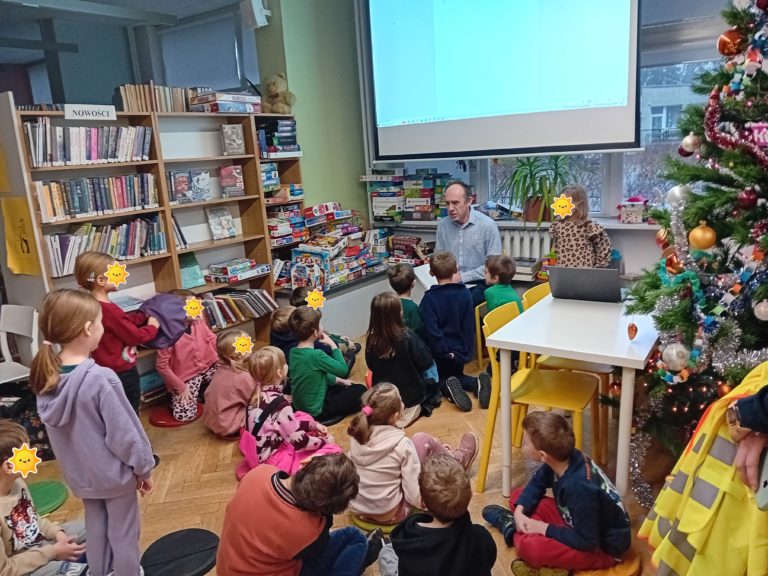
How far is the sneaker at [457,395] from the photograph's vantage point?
10.9 feet

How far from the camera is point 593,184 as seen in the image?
14.5 ft

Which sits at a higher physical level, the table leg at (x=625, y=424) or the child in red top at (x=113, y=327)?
the child in red top at (x=113, y=327)

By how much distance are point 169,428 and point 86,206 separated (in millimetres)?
1360

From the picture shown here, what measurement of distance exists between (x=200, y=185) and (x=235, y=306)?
2.84 feet

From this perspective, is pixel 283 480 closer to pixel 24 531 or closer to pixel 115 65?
pixel 24 531

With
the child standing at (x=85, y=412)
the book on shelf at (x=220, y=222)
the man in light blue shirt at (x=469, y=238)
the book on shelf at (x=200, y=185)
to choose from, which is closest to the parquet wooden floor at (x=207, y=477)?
the child standing at (x=85, y=412)

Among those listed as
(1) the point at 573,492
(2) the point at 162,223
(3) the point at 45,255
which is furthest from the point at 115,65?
(1) the point at 573,492

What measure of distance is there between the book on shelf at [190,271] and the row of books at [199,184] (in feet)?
1.30

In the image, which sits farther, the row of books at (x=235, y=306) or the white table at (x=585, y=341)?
the row of books at (x=235, y=306)

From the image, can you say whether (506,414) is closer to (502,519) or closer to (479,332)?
(502,519)

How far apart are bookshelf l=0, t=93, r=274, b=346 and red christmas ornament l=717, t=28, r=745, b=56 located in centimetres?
303

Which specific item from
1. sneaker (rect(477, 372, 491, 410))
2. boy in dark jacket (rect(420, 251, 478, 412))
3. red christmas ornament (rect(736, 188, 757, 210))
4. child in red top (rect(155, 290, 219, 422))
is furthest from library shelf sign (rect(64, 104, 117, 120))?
red christmas ornament (rect(736, 188, 757, 210))

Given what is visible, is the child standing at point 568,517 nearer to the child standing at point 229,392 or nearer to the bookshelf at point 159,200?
the child standing at point 229,392

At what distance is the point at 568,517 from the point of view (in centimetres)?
197
